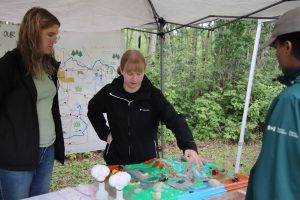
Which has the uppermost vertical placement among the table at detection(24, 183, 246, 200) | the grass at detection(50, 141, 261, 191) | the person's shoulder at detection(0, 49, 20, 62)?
the person's shoulder at detection(0, 49, 20, 62)

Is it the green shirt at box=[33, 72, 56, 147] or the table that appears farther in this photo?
the green shirt at box=[33, 72, 56, 147]

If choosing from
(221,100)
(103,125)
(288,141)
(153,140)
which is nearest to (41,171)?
(103,125)

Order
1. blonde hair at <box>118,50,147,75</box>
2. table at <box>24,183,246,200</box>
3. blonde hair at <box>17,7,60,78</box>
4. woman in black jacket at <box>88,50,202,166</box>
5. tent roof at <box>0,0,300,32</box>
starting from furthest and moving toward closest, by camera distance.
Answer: tent roof at <box>0,0,300,32</box>, woman in black jacket at <box>88,50,202,166</box>, blonde hair at <box>118,50,147,75</box>, blonde hair at <box>17,7,60,78</box>, table at <box>24,183,246,200</box>

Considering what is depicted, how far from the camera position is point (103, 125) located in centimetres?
217

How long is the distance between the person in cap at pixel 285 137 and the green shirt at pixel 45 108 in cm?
117

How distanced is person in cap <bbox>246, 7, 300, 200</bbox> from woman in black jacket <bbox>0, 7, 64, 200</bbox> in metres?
1.15

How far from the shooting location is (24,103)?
5.31ft

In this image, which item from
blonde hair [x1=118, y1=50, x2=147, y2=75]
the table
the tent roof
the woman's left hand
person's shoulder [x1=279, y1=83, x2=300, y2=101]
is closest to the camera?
person's shoulder [x1=279, y1=83, x2=300, y2=101]

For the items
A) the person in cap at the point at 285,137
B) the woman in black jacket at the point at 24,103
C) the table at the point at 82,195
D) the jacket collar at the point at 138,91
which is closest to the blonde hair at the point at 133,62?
the jacket collar at the point at 138,91

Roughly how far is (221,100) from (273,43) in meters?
5.86

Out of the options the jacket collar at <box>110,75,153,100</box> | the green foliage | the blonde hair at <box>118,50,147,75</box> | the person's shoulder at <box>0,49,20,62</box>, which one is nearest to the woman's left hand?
the jacket collar at <box>110,75,153,100</box>

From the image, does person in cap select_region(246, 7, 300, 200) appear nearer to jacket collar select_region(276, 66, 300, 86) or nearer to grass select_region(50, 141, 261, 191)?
jacket collar select_region(276, 66, 300, 86)

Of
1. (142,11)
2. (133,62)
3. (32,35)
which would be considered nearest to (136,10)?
(142,11)

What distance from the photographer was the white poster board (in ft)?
10.8
